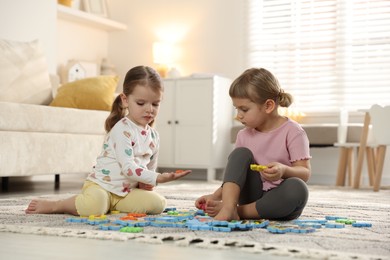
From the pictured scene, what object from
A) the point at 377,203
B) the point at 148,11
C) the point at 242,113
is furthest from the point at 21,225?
the point at 148,11

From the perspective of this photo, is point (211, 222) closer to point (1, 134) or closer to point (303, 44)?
point (1, 134)

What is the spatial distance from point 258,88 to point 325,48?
11.3 ft

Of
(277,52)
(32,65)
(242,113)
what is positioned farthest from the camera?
(277,52)

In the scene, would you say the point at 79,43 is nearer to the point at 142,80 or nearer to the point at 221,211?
the point at 142,80

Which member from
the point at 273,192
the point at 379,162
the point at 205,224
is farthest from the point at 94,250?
the point at 379,162

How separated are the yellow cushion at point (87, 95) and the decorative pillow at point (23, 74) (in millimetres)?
115

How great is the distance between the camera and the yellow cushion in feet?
12.9

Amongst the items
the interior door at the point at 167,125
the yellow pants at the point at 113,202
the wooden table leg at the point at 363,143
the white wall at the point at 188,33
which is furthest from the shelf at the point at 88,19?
the yellow pants at the point at 113,202

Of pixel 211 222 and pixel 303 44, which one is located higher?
pixel 303 44

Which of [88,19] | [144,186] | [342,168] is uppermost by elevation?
[88,19]

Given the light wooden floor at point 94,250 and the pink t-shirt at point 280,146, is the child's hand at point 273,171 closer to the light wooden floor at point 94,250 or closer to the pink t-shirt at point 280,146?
the pink t-shirt at point 280,146

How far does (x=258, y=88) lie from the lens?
1.99m

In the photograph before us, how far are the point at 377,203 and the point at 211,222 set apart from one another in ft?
4.97

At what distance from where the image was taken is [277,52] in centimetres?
549
